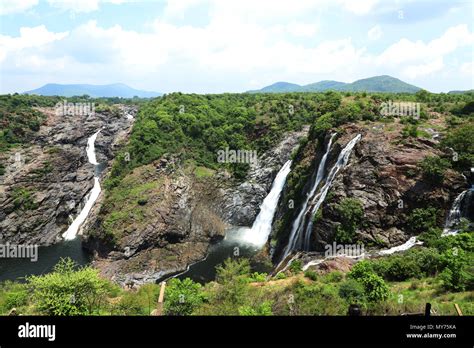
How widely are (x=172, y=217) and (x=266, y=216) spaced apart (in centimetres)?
1176

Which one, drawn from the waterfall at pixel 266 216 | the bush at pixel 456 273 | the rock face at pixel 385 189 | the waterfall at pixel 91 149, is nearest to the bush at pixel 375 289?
the bush at pixel 456 273

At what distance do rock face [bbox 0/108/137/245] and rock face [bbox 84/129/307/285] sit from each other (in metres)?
5.17

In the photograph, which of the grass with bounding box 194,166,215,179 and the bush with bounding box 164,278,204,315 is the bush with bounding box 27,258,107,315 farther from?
the grass with bounding box 194,166,215,179

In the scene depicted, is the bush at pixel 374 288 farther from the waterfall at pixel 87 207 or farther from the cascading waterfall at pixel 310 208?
the waterfall at pixel 87 207

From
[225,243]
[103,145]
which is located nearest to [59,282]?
[225,243]

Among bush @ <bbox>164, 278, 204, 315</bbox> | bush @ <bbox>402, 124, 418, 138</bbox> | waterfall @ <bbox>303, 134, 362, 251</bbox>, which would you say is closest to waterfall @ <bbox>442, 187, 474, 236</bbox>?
bush @ <bbox>402, 124, 418, 138</bbox>

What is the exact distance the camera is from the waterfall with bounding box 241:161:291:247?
4519 centimetres

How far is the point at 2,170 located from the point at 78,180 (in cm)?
983

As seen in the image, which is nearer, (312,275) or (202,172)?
(312,275)

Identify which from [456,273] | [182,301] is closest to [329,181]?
[456,273]

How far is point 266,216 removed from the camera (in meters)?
46.9

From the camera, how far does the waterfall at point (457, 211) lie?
86.3 feet

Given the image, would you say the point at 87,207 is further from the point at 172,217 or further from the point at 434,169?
the point at 434,169
